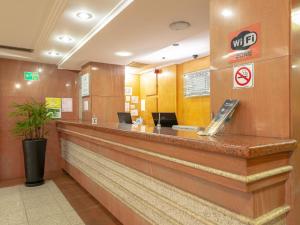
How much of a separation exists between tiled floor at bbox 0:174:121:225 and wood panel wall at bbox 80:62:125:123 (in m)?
1.56

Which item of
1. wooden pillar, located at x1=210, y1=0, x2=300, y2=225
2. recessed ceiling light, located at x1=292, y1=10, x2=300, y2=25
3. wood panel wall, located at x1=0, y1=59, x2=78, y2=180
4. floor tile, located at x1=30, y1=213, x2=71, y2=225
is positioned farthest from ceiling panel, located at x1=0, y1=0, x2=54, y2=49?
floor tile, located at x1=30, y1=213, x2=71, y2=225

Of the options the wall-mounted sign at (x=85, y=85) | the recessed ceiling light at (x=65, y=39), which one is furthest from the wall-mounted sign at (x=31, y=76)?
the recessed ceiling light at (x=65, y=39)

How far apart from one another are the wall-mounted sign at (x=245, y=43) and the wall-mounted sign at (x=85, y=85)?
3.64 metres

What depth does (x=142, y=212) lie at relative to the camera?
6.35 ft

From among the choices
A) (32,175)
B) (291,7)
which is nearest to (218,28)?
(291,7)

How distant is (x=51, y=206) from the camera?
308cm

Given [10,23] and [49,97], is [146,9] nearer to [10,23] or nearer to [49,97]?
[10,23]

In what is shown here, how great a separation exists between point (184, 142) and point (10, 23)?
9.75 ft

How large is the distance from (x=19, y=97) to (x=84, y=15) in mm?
3131

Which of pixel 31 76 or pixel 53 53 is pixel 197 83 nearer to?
pixel 53 53

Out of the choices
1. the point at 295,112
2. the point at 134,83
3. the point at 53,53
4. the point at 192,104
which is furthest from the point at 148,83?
the point at 295,112

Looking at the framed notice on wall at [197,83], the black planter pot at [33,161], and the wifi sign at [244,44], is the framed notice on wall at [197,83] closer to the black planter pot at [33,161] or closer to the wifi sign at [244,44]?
the wifi sign at [244,44]

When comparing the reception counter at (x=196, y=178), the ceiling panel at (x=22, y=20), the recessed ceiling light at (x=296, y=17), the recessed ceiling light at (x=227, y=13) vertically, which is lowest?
the reception counter at (x=196, y=178)

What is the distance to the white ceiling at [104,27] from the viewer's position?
7.73ft
